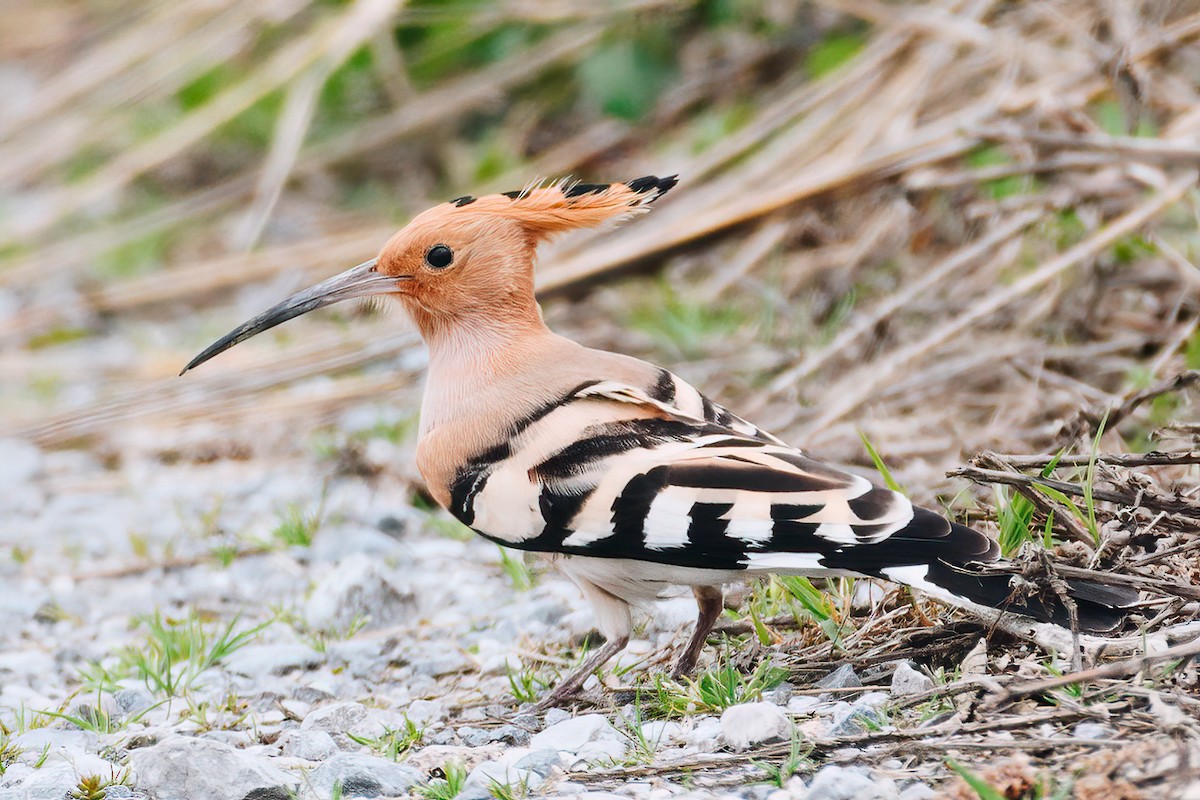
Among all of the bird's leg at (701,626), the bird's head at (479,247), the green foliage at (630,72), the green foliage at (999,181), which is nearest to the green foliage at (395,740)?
the bird's leg at (701,626)

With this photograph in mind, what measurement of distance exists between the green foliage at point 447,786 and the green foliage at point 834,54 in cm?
334

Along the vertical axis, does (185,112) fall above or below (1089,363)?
above

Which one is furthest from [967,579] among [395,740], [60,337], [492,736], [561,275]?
[60,337]

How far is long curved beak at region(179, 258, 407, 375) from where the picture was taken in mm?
2662

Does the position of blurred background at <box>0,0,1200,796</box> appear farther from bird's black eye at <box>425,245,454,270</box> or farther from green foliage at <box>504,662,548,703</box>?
bird's black eye at <box>425,245,454,270</box>

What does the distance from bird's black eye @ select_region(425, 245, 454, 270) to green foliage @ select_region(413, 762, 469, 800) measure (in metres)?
1.02

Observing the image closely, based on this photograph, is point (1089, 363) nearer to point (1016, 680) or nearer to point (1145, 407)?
point (1145, 407)

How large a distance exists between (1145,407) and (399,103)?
3.55 meters

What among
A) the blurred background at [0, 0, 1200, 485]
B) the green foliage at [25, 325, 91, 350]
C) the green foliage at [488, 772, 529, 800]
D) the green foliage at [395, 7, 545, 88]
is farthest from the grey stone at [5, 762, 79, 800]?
the green foliage at [395, 7, 545, 88]

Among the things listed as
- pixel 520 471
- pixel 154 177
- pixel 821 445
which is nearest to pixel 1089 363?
pixel 821 445

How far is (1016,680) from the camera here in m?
1.87

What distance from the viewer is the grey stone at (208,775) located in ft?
6.18

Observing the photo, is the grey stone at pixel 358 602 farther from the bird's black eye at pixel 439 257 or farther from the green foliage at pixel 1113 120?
the green foliage at pixel 1113 120

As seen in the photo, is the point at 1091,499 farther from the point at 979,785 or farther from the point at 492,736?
the point at 492,736
